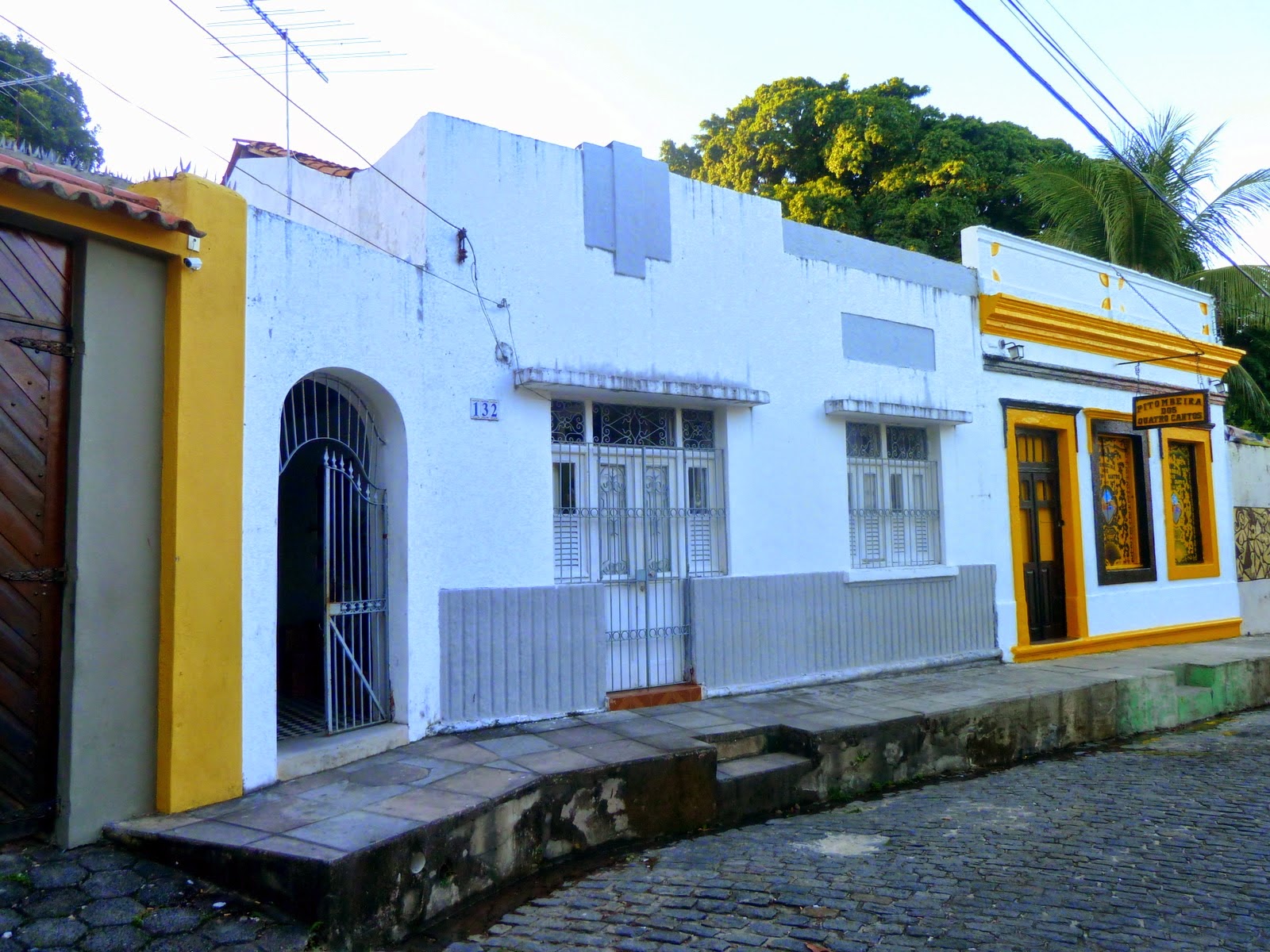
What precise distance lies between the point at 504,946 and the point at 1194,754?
668 centimetres

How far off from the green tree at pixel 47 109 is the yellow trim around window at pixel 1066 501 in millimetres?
14087

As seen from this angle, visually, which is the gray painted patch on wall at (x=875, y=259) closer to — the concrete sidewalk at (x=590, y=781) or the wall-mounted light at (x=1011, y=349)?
the wall-mounted light at (x=1011, y=349)

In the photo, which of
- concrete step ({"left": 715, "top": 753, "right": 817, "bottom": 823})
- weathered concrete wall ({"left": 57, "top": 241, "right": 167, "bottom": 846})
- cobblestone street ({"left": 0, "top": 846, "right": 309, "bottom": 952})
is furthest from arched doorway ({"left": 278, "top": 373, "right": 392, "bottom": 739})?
concrete step ({"left": 715, "top": 753, "right": 817, "bottom": 823})

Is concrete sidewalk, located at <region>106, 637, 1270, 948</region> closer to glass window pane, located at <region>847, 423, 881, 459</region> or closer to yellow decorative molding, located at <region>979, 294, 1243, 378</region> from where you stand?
glass window pane, located at <region>847, 423, 881, 459</region>

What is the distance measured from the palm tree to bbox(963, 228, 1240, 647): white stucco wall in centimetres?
208

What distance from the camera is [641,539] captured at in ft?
25.2

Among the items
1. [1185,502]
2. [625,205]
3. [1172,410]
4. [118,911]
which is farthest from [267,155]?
[1185,502]

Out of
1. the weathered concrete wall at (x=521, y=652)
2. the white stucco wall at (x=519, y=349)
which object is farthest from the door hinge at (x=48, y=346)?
the weathered concrete wall at (x=521, y=652)

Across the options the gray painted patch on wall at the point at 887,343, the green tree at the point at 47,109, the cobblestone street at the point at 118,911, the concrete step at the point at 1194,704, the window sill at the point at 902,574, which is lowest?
the concrete step at the point at 1194,704

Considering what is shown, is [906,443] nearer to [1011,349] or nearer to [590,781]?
[1011,349]

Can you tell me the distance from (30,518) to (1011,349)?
9510 millimetres

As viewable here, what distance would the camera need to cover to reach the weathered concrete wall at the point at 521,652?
646cm

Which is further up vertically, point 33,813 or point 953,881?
point 33,813

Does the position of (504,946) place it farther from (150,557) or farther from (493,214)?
(493,214)
